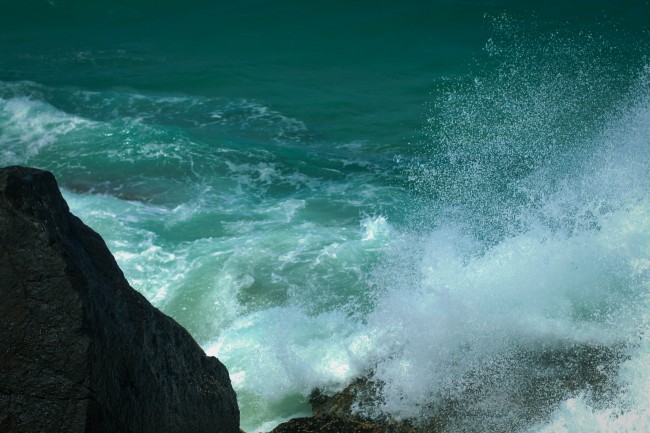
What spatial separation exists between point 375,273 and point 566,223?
2495mm

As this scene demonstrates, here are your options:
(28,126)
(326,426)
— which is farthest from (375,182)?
(28,126)

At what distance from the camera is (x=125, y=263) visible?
1074cm

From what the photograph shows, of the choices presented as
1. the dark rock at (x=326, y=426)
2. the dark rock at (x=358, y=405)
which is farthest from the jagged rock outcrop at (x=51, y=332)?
the dark rock at (x=358, y=405)

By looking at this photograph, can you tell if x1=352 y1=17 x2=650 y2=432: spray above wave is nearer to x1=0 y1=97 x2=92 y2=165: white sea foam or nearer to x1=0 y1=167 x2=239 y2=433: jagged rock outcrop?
x1=0 y1=167 x2=239 y2=433: jagged rock outcrop

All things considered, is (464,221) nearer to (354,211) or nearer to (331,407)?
(354,211)

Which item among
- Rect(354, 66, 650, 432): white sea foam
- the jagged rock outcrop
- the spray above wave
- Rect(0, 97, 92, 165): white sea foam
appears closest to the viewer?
the jagged rock outcrop

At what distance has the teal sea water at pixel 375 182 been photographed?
745cm

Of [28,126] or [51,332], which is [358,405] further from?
[28,126]

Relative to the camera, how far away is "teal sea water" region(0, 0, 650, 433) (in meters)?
7.45

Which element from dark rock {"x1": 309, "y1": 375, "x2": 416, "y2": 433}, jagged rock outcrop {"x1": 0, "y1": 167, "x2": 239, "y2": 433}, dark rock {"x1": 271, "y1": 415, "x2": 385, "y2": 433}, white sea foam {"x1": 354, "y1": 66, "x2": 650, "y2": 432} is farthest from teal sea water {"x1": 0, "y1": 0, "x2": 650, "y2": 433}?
jagged rock outcrop {"x1": 0, "y1": 167, "x2": 239, "y2": 433}

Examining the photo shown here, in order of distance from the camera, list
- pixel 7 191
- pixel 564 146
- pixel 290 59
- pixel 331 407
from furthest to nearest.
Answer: pixel 290 59 → pixel 564 146 → pixel 331 407 → pixel 7 191

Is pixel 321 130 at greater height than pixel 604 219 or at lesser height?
greater

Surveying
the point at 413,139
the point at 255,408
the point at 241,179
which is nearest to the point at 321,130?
the point at 413,139

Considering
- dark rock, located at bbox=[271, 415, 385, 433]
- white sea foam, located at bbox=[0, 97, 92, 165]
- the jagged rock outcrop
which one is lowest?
dark rock, located at bbox=[271, 415, 385, 433]
